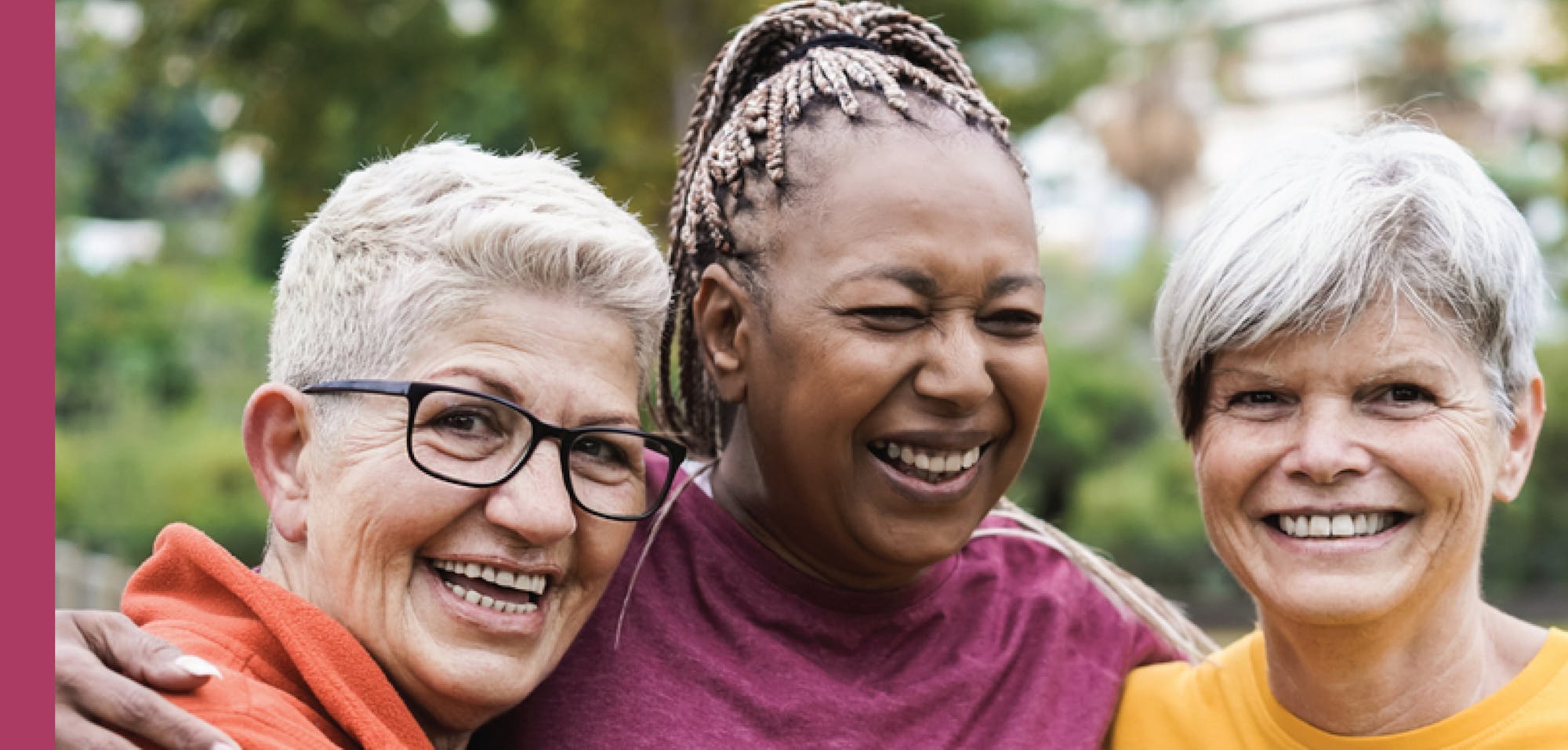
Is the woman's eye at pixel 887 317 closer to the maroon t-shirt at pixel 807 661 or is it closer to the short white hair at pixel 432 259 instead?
the short white hair at pixel 432 259

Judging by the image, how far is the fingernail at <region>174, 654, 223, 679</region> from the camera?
187 cm

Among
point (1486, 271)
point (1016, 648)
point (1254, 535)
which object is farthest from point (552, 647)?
point (1486, 271)

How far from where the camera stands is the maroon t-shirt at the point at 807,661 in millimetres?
2500

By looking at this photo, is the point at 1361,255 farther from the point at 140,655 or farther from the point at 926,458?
the point at 140,655

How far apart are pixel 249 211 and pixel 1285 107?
3054cm

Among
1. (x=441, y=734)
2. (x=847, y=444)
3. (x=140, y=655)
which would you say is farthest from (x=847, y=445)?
(x=140, y=655)

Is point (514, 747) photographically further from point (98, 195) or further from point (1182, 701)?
point (98, 195)

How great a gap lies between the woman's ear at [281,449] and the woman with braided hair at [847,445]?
559mm

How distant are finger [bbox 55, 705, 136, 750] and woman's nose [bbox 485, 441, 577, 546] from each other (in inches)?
23.0

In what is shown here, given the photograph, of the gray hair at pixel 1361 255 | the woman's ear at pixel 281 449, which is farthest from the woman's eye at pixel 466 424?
the gray hair at pixel 1361 255

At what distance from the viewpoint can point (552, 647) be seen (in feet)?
7.51

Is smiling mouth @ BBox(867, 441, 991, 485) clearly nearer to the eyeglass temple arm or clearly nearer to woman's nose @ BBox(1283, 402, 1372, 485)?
woman's nose @ BBox(1283, 402, 1372, 485)

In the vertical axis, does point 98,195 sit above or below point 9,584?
above

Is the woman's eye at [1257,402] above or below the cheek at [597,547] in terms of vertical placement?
above
